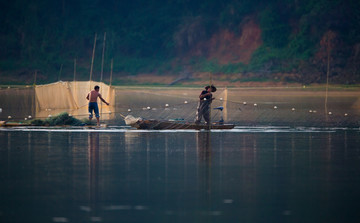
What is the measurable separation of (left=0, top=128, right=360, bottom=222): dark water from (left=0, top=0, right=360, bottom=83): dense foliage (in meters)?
52.0

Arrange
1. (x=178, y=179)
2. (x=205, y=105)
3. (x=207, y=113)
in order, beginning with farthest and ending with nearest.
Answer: (x=207, y=113) → (x=205, y=105) → (x=178, y=179)

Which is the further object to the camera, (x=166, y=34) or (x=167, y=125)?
(x=166, y=34)

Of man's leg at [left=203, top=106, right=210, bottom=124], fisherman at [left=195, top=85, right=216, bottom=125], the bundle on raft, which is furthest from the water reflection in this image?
man's leg at [left=203, top=106, right=210, bottom=124]

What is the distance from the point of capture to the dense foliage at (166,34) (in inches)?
2901

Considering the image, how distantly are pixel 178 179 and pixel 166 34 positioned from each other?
246 feet

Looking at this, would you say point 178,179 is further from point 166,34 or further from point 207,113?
point 166,34

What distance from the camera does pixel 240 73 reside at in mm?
72812

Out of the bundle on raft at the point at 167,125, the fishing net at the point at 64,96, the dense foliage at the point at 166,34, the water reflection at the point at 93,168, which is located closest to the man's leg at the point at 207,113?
the bundle on raft at the point at 167,125

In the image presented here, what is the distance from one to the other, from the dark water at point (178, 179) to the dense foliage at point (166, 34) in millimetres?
51964

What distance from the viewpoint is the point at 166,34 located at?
8788 centimetres

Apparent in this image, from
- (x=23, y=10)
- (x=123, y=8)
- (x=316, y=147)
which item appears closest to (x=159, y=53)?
(x=123, y=8)

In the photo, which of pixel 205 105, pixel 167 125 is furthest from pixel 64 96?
pixel 205 105

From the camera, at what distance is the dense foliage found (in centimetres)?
7369

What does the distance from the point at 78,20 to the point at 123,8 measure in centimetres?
615
